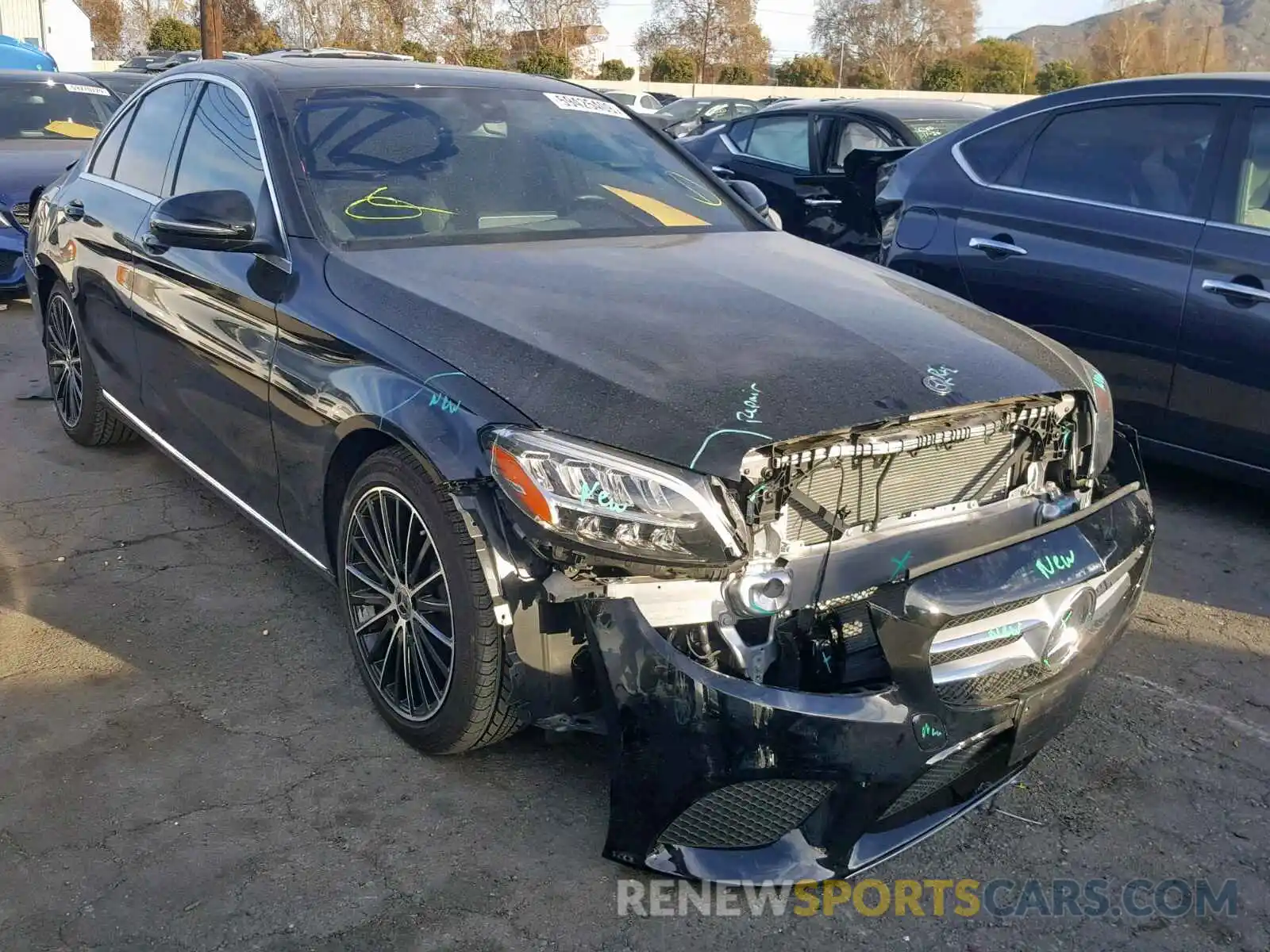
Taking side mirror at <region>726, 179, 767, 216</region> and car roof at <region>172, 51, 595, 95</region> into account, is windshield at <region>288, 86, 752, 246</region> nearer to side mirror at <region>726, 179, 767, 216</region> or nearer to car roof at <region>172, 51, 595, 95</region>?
car roof at <region>172, 51, 595, 95</region>

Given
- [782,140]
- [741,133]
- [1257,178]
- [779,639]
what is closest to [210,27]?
[741,133]

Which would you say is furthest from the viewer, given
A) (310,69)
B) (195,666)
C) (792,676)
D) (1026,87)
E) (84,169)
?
(1026,87)

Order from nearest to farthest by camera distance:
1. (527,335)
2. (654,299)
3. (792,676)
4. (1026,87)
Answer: (792,676) < (527,335) < (654,299) < (1026,87)

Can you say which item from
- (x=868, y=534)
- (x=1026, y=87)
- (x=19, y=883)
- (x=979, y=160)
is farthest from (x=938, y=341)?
(x=1026, y=87)

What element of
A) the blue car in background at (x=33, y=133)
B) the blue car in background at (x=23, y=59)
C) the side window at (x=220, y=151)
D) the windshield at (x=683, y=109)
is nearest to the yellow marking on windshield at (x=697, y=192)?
the side window at (x=220, y=151)

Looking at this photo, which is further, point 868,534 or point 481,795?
point 481,795

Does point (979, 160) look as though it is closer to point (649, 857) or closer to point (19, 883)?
point (649, 857)

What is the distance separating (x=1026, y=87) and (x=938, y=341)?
175 feet

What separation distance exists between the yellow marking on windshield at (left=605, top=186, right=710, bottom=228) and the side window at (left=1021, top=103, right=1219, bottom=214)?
1.88 metres

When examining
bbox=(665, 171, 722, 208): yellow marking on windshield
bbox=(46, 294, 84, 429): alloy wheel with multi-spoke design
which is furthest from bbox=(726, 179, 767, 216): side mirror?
bbox=(46, 294, 84, 429): alloy wheel with multi-spoke design

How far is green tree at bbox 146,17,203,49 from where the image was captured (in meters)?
44.2

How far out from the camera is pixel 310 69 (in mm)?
3854

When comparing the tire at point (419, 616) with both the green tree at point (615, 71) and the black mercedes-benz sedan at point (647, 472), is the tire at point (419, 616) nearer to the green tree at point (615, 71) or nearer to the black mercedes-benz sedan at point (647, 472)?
the black mercedes-benz sedan at point (647, 472)

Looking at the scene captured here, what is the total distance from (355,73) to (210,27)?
13.7 metres
